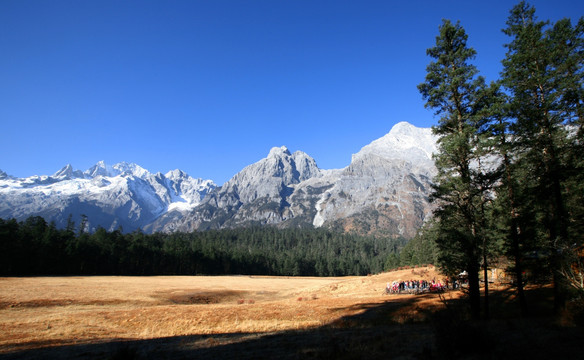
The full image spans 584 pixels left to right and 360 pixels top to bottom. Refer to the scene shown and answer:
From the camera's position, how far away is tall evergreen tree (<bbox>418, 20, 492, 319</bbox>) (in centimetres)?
1523

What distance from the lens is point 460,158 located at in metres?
15.5

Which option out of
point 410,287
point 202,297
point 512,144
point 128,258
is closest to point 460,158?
point 512,144

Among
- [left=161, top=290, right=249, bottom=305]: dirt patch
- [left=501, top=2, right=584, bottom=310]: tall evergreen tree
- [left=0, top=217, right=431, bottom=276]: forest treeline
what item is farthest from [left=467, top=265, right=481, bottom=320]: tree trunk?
[left=0, top=217, right=431, bottom=276]: forest treeline

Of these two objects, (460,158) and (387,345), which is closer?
(387,345)

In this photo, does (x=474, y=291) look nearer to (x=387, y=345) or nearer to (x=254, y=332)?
(x=387, y=345)

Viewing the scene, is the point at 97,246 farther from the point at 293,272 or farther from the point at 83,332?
the point at 83,332

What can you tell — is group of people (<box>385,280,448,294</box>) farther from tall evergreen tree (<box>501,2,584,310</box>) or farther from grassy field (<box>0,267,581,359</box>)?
tall evergreen tree (<box>501,2,584,310</box>)

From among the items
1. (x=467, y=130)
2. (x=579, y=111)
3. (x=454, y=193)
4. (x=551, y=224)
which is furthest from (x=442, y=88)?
(x=551, y=224)

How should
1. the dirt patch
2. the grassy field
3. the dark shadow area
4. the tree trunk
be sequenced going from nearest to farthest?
the dark shadow area, the grassy field, the tree trunk, the dirt patch

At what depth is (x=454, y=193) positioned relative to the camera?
635 inches

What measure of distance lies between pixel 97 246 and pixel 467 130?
109223 mm

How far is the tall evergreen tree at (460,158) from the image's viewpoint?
15.2 m

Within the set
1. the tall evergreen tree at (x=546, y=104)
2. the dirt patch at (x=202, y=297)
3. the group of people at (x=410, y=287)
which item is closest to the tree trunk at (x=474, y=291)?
the tall evergreen tree at (x=546, y=104)

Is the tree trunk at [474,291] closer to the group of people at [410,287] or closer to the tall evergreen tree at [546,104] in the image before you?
the tall evergreen tree at [546,104]
